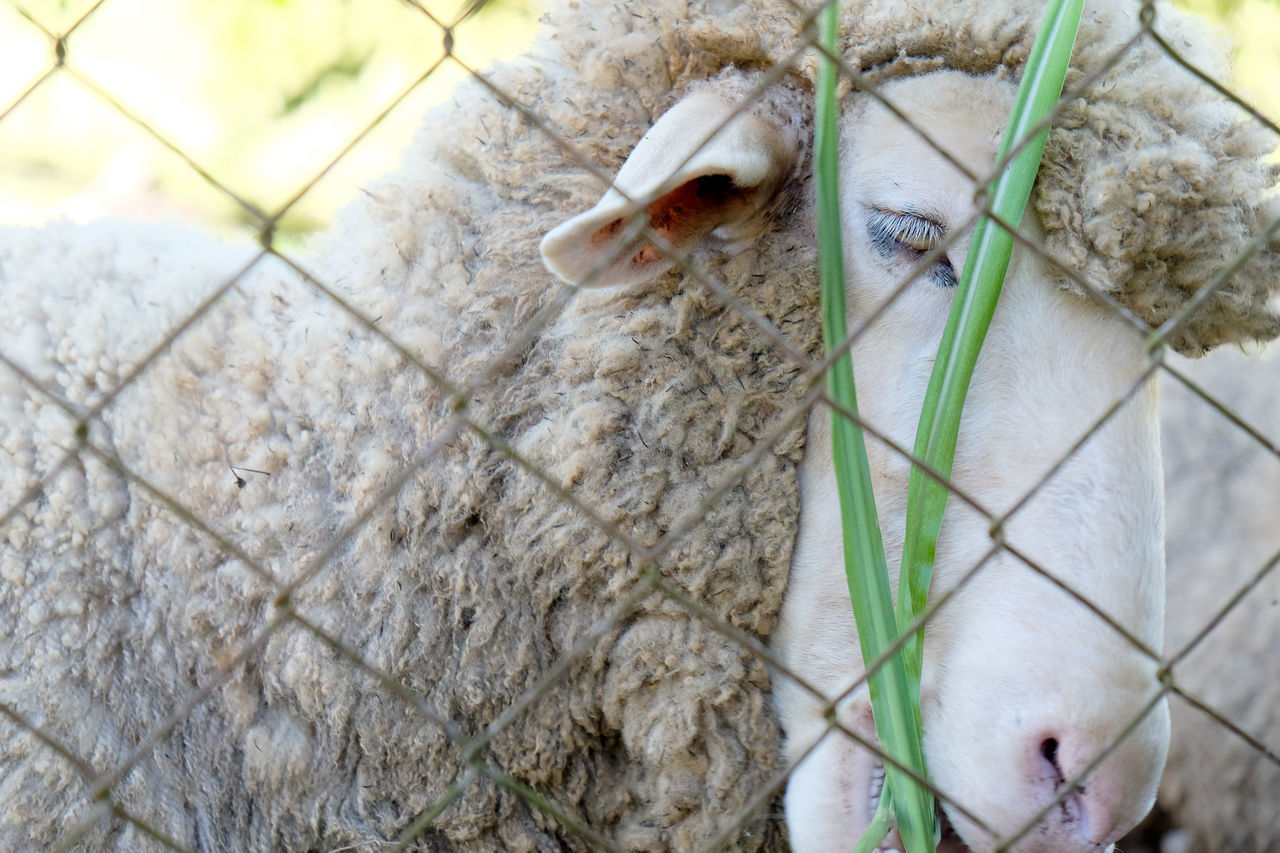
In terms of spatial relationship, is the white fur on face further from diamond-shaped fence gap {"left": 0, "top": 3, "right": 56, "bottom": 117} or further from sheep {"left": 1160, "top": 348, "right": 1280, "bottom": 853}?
diamond-shaped fence gap {"left": 0, "top": 3, "right": 56, "bottom": 117}

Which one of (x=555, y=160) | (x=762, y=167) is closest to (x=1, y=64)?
(x=555, y=160)

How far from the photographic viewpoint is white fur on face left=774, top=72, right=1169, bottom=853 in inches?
58.9

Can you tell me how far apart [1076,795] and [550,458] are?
2.70 feet

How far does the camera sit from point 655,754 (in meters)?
1.73

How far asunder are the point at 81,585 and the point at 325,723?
1.21 ft

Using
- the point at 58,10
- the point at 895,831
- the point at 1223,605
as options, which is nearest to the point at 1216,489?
the point at 1223,605

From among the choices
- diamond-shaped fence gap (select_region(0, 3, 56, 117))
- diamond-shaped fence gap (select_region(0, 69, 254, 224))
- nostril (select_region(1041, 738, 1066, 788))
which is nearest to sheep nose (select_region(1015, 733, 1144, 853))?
nostril (select_region(1041, 738, 1066, 788))

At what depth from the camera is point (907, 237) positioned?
166 centimetres

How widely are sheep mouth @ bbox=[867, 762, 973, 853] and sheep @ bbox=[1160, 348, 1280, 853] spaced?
4.88ft

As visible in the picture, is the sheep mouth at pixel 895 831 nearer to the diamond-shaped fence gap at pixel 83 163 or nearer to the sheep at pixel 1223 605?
the sheep at pixel 1223 605

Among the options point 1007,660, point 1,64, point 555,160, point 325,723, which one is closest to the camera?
point 1007,660

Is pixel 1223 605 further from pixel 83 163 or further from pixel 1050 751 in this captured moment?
pixel 83 163

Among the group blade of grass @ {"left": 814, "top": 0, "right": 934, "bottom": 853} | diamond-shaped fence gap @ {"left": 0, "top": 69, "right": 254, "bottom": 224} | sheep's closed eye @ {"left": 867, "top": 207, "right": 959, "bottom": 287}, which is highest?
sheep's closed eye @ {"left": 867, "top": 207, "right": 959, "bottom": 287}

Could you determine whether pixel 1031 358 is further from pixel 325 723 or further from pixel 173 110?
pixel 173 110
